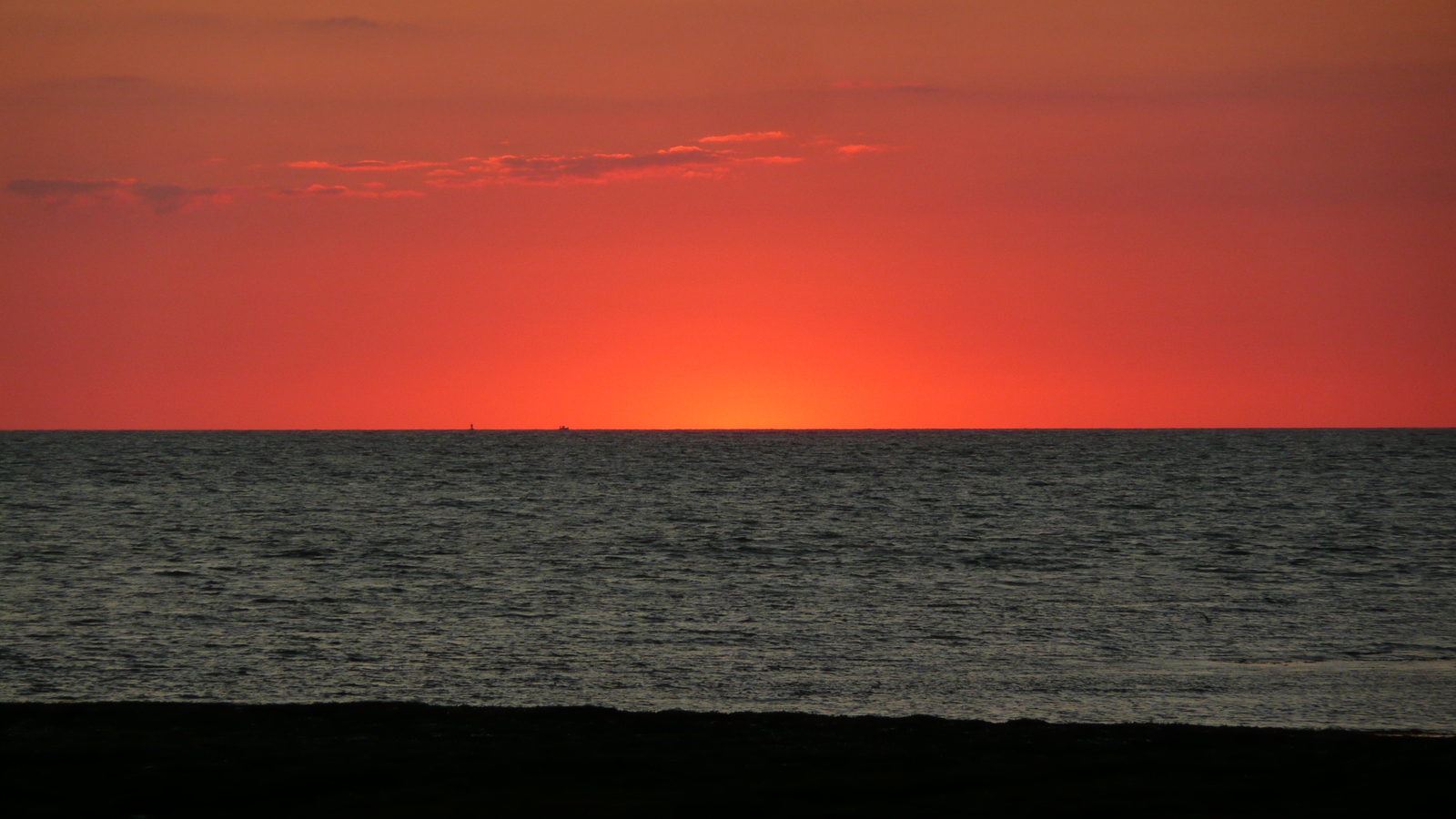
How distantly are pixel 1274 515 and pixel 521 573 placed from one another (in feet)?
152

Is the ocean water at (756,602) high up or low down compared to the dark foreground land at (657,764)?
up

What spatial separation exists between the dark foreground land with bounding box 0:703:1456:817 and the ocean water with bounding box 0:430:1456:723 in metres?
4.53

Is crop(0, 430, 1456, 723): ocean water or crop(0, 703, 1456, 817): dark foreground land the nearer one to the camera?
crop(0, 703, 1456, 817): dark foreground land

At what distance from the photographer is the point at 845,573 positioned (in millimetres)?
42031

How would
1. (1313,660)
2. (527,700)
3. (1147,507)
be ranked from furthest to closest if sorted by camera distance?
(1147,507), (1313,660), (527,700)

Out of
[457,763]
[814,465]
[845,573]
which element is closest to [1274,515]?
[845,573]

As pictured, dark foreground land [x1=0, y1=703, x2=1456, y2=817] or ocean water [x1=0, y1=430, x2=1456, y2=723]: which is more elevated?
ocean water [x1=0, y1=430, x2=1456, y2=723]

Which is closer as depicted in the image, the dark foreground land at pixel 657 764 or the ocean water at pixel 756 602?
the dark foreground land at pixel 657 764

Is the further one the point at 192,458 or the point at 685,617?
the point at 192,458

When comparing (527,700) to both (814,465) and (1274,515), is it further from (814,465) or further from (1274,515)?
(814,465)

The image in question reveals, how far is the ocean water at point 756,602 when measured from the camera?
21781 millimetres

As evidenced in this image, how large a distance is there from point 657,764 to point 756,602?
2078cm

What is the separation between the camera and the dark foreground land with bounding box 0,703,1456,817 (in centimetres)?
1200

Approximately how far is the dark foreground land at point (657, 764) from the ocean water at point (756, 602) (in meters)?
4.53
